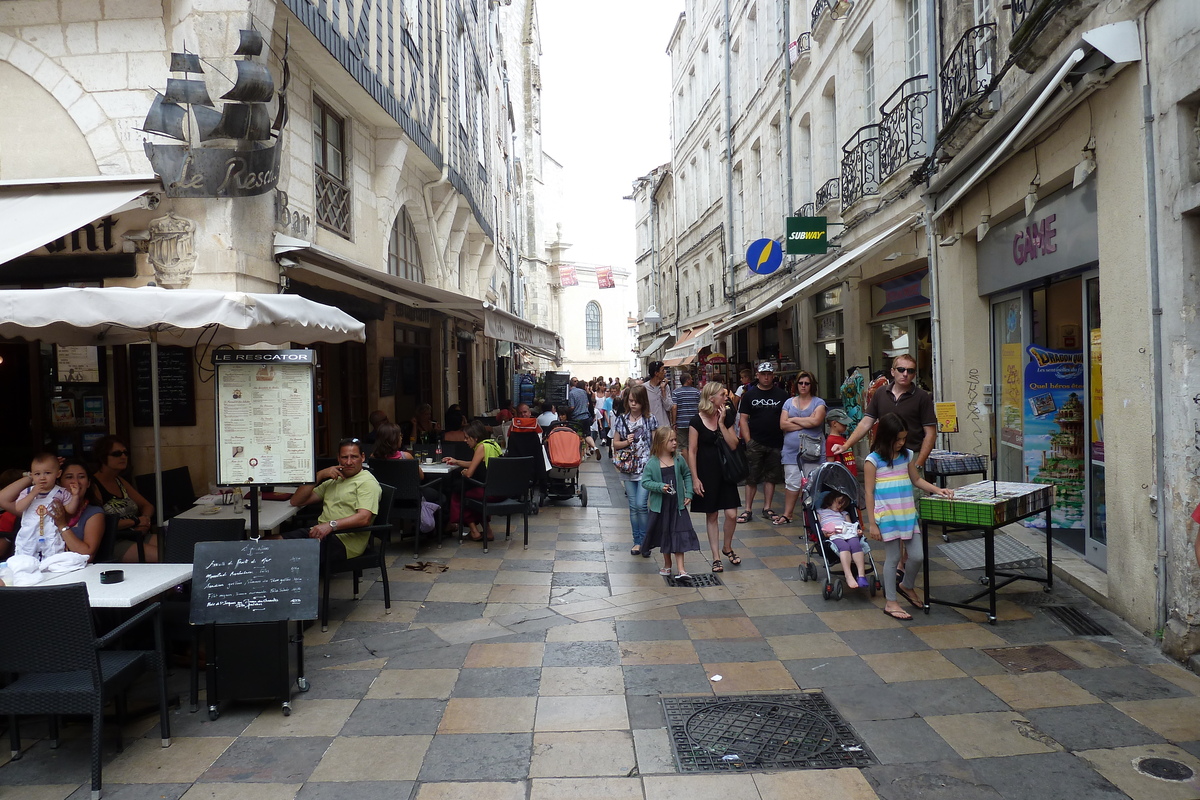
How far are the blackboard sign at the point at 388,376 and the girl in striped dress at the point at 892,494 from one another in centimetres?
847

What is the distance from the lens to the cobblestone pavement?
11.0 ft

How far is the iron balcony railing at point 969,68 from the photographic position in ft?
23.7

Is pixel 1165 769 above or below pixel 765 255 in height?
below

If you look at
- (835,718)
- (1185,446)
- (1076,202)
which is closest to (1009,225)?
(1076,202)

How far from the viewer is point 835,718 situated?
3.94m

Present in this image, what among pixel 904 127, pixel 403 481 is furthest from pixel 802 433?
pixel 904 127

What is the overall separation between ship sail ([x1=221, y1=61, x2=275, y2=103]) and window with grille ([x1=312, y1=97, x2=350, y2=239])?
185 centimetres

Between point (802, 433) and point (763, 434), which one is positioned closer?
point (802, 433)

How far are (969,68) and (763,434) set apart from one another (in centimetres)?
425

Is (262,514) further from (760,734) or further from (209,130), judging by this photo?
(760,734)

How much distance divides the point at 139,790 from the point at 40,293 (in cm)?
267

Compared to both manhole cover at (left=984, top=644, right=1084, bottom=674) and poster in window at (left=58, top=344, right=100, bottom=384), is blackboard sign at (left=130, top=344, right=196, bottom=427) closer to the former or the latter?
poster in window at (left=58, top=344, right=100, bottom=384)

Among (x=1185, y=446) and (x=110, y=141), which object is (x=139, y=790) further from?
(x=110, y=141)

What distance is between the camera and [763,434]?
9156mm
